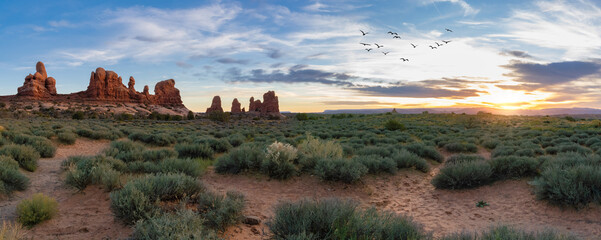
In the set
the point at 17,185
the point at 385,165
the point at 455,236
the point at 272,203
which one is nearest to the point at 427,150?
the point at 385,165

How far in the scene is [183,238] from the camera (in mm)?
3432

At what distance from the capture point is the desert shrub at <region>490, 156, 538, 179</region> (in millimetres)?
8680

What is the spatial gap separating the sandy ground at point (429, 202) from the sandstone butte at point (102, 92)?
328 ft

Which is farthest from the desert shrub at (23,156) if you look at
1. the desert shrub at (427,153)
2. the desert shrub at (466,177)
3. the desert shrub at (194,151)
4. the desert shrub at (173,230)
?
the desert shrub at (427,153)

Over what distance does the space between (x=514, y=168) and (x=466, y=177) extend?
1522 millimetres

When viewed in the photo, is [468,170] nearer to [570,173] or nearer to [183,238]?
[570,173]

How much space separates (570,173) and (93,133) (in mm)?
22803

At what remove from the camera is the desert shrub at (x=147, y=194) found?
4852 mm

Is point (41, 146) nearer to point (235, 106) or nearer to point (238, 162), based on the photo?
point (238, 162)

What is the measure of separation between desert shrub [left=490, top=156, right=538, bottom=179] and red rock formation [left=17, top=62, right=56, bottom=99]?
10512cm

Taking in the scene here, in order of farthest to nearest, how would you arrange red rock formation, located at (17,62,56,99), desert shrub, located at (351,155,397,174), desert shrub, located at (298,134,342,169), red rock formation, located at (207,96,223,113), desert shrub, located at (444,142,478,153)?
red rock formation, located at (207,96,223,113)
red rock formation, located at (17,62,56,99)
desert shrub, located at (444,142,478,153)
desert shrub, located at (351,155,397,174)
desert shrub, located at (298,134,342,169)

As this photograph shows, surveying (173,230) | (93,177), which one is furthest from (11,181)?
(173,230)

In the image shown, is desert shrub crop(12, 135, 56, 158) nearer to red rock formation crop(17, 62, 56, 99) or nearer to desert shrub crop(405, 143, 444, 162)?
desert shrub crop(405, 143, 444, 162)

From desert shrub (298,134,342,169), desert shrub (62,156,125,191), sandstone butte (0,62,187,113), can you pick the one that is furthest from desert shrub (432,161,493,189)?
sandstone butte (0,62,187,113)
